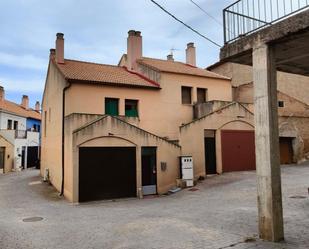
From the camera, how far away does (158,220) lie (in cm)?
1027

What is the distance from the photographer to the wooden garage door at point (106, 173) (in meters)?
15.6

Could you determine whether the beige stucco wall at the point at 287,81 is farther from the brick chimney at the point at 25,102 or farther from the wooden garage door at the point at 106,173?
the brick chimney at the point at 25,102

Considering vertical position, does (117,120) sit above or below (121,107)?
below

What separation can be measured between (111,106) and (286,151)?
14.2 metres

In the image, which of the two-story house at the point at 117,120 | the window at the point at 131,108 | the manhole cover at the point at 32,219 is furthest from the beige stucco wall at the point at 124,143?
the window at the point at 131,108

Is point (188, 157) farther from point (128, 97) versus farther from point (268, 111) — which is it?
point (268, 111)

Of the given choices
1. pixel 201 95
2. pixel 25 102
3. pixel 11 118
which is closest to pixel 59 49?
pixel 201 95

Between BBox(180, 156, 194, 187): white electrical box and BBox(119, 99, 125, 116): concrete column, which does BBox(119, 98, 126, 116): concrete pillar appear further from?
BBox(180, 156, 194, 187): white electrical box

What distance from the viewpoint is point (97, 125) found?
15836 millimetres

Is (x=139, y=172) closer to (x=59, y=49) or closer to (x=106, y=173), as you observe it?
(x=106, y=173)

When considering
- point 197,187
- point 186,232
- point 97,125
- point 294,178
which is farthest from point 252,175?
point 186,232

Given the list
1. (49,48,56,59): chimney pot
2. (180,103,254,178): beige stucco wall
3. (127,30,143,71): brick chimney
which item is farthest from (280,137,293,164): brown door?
(49,48,56,59): chimney pot

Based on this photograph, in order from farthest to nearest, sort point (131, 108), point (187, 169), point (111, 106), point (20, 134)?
point (20, 134), point (131, 108), point (111, 106), point (187, 169)

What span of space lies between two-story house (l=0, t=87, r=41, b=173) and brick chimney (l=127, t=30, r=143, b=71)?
52.1ft
